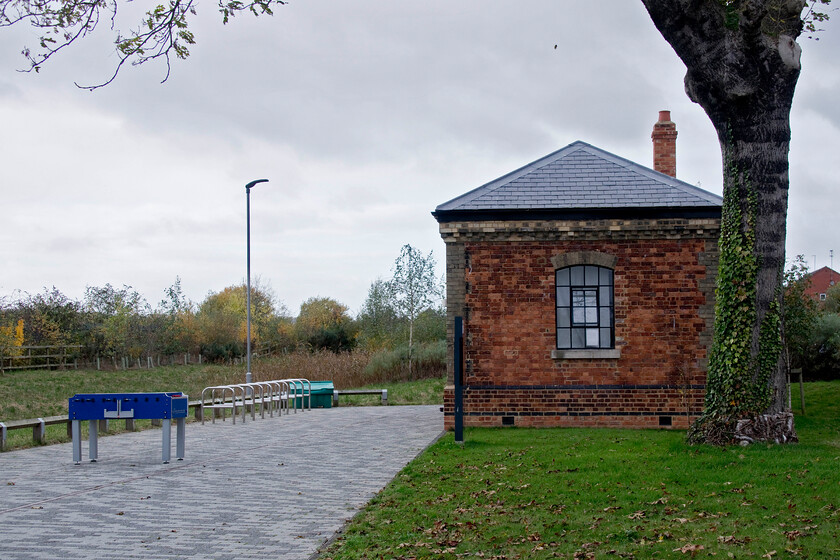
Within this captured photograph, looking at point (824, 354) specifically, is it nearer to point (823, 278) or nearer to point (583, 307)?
point (583, 307)

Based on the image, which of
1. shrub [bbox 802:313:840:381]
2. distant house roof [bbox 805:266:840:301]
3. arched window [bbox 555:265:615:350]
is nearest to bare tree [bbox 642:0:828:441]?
arched window [bbox 555:265:615:350]

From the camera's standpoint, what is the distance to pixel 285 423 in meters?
19.2

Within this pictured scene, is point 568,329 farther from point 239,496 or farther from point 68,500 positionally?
point 68,500

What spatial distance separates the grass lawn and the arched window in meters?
3.92

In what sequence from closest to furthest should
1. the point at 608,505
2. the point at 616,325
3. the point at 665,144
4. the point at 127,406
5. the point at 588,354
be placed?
the point at 608,505 < the point at 127,406 < the point at 588,354 < the point at 616,325 < the point at 665,144

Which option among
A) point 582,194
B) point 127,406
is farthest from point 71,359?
point 127,406

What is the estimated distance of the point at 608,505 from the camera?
791 cm

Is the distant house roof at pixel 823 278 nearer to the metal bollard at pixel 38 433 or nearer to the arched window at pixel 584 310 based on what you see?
the arched window at pixel 584 310

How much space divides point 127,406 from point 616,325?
30.2 ft

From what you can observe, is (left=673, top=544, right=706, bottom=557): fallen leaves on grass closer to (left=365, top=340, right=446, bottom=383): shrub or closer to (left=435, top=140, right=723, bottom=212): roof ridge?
(left=435, top=140, right=723, bottom=212): roof ridge

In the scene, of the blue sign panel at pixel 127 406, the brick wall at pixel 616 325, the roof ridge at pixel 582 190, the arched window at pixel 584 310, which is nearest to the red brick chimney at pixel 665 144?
the roof ridge at pixel 582 190

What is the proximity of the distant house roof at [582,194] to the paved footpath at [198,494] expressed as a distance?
4634 mm

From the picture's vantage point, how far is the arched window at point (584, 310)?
1627 centimetres

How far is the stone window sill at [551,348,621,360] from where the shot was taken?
52.5 ft
